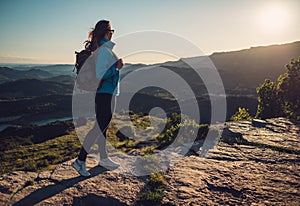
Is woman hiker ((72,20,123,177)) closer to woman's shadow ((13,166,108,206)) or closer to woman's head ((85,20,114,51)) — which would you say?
woman's head ((85,20,114,51))

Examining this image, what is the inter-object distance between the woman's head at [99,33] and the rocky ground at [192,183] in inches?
92.9

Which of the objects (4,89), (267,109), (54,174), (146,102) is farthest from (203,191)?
(4,89)

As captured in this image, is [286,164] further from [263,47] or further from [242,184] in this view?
[263,47]

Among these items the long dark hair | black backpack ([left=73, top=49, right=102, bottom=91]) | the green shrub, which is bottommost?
the green shrub

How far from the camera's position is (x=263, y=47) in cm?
16875

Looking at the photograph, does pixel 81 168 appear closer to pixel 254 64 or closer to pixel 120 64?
→ pixel 120 64

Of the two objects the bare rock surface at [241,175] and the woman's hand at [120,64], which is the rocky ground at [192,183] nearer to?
the bare rock surface at [241,175]

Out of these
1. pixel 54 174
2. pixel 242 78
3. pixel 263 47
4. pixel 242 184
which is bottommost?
pixel 54 174

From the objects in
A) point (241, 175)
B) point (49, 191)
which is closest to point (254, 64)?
point (241, 175)

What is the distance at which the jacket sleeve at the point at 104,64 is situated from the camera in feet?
13.0

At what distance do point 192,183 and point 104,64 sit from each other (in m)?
2.54

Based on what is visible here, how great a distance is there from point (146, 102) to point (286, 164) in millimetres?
114562

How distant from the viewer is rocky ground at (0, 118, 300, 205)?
140 inches

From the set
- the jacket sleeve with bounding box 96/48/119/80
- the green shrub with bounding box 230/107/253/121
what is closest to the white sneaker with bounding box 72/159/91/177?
the jacket sleeve with bounding box 96/48/119/80
